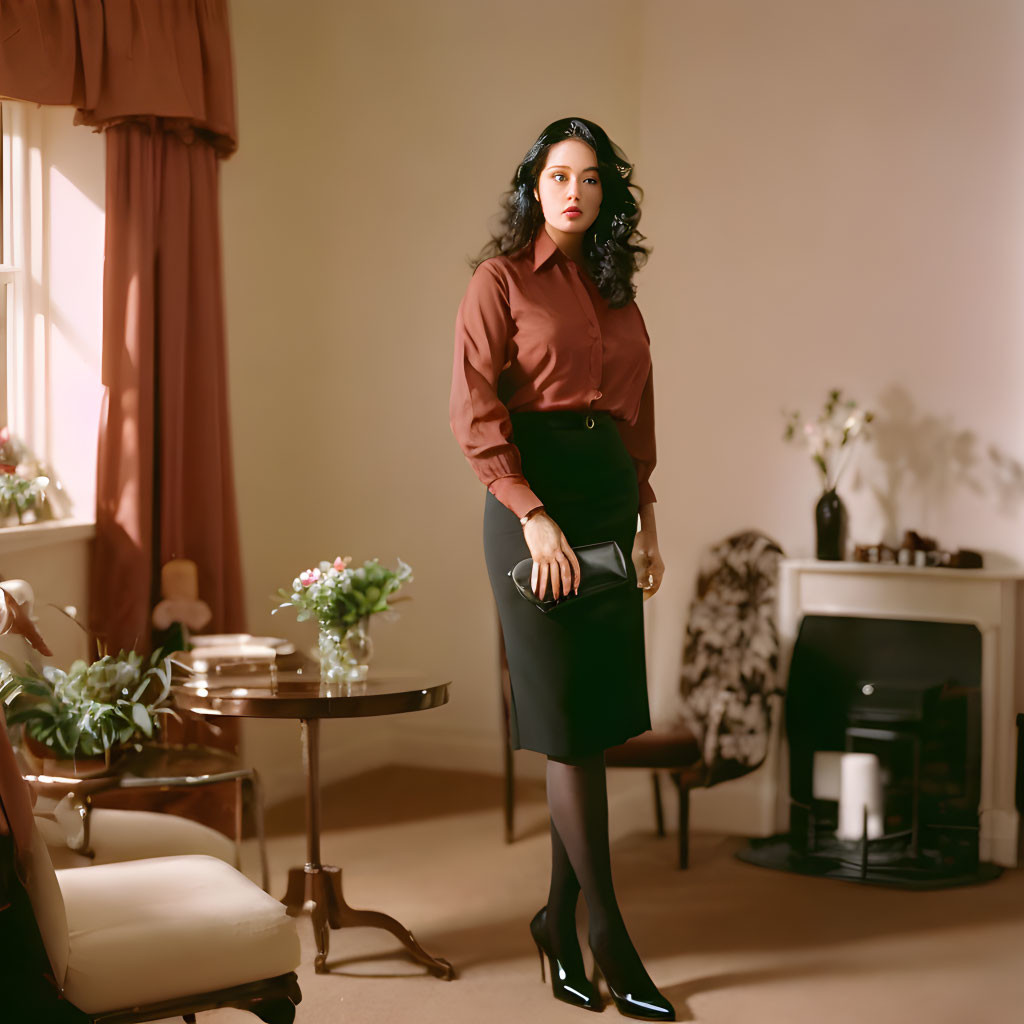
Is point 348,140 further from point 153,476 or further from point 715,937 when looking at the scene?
point 715,937

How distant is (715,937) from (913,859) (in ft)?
3.07

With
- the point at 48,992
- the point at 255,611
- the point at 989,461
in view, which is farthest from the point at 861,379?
the point at 48,992

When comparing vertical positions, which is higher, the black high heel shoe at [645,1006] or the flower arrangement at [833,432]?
the flower arrangement at [833,432]

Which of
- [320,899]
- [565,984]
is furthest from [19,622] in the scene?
[565,984]

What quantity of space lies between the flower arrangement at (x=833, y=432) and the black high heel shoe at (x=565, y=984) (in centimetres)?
184

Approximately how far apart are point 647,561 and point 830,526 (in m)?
1.33

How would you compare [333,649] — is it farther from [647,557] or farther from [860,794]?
[860,794]

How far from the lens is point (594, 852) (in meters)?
2.41

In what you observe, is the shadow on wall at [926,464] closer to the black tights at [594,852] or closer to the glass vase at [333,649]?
the black tights at [594,852]

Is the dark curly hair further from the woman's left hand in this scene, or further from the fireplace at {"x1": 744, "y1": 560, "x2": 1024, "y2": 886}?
the fireplace at {"x1": 744, "y1": 560, "x2": 1024, "y2": 886}

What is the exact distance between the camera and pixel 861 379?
12.7 ft

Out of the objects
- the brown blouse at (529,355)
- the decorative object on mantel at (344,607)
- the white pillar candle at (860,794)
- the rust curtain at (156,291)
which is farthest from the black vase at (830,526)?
the rust curtain at (156,291)

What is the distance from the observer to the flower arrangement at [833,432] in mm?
3838

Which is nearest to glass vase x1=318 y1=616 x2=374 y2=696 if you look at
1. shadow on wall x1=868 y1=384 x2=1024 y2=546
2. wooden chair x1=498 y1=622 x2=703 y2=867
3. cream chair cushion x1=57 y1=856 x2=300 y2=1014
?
wooden chair x1=498 y1=622 x2=703 y2=867
